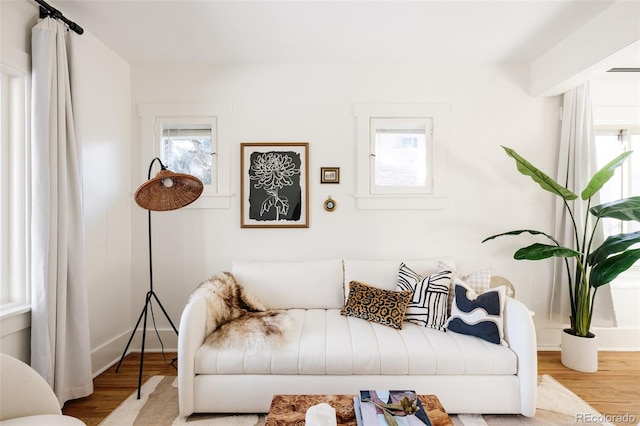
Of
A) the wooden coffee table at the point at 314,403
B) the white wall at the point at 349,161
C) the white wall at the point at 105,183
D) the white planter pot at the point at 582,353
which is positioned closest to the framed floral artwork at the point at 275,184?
the white wall at the point at 349,161

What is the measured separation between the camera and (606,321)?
2.86m

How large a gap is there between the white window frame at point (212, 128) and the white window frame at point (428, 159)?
1.21 m

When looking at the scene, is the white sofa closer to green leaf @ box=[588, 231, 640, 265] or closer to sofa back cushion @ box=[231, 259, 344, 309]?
sofa back cushion @ box=[231, 259, 344, 309]

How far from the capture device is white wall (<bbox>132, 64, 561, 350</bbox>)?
312 centimetres

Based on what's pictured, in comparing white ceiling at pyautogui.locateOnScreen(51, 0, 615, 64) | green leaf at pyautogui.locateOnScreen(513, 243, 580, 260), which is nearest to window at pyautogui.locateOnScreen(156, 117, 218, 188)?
white ceiling at pyautogui.locateOnScreen(51, 0, 615, 64)

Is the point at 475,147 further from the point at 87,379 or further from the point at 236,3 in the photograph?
the point at 87,379

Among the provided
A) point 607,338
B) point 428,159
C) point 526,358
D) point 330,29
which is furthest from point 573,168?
point 330,29

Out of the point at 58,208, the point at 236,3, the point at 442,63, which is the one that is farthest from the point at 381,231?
the point at 58,208

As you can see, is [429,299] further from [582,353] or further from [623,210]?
[623,210]

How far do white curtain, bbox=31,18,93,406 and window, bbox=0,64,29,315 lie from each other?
12cm

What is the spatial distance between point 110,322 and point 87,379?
24.6 inches

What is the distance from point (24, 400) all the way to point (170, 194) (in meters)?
1.44

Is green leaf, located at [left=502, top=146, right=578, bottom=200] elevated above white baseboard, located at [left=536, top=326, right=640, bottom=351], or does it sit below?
above

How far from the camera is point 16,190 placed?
2096mm
